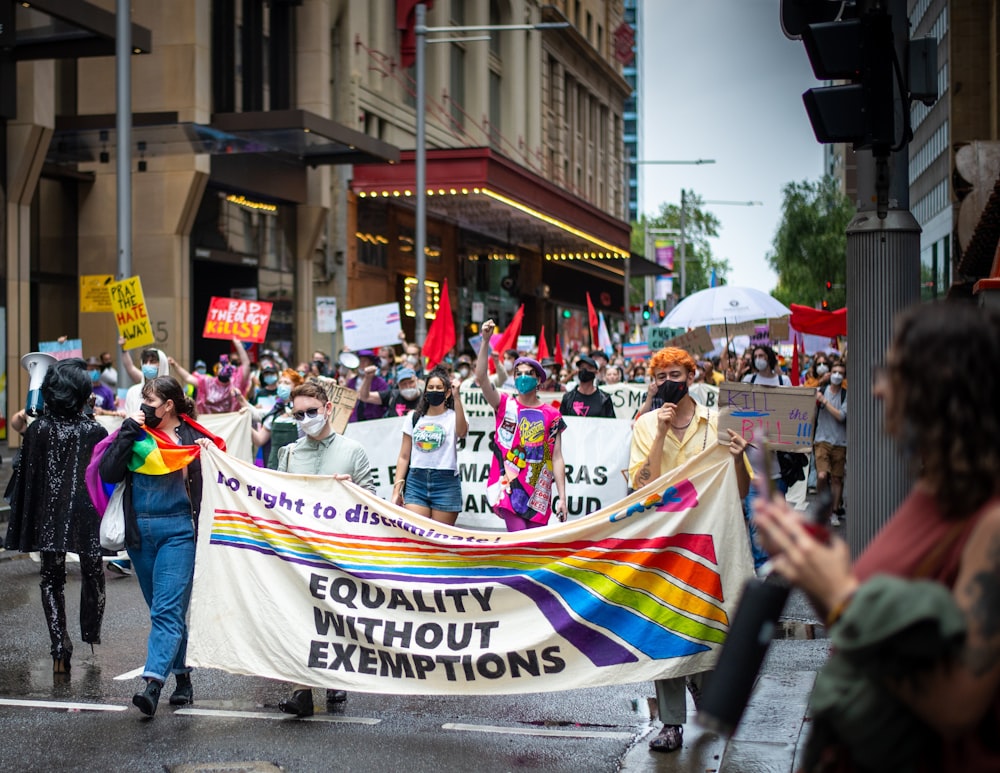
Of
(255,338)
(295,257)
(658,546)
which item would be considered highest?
(295,257)

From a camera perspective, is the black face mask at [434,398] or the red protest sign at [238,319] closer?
the black face mask at [434,398]

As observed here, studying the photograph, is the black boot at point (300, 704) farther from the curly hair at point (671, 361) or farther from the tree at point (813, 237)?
the tree at point (813, 237)

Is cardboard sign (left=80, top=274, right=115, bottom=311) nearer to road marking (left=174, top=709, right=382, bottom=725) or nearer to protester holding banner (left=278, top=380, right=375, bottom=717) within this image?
protester holding banner (left=278, top=380, right=375, bottom=717)

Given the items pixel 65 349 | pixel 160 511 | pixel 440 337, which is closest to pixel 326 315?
pixel 440 337

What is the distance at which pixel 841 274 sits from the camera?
6388cm

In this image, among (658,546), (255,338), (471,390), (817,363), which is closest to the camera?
(658,546)

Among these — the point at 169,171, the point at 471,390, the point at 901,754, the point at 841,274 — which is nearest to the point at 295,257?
the point at 169,171

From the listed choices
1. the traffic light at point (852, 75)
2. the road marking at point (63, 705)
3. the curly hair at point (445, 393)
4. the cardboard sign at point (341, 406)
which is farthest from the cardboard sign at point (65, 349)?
the traffic light at point (852, 75)

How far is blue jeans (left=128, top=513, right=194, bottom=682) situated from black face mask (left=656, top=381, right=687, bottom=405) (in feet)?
8.70

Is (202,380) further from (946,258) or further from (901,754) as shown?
(946,258)

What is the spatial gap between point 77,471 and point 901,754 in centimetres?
644

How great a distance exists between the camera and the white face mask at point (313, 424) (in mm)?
7680

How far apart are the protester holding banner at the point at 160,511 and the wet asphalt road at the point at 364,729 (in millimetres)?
435

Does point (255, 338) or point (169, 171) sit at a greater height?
point (169, 171)
